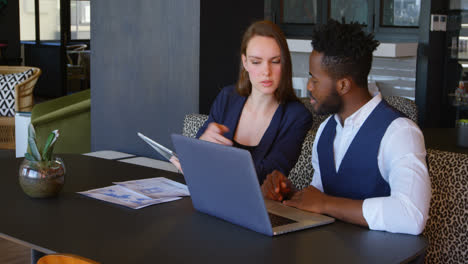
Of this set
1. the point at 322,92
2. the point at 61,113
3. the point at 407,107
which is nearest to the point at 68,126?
the point at 61,113

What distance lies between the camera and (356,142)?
1.89 m

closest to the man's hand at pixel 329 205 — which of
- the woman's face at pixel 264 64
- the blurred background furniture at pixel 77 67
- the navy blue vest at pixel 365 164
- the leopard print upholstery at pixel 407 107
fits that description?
the navy blue vest at pixel 365 164

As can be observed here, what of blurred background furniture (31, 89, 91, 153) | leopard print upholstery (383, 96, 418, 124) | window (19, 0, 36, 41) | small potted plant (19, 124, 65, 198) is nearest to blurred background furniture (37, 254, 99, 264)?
small potted plant (19, 124, 65, 198)

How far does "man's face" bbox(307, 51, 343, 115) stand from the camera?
1.90 m

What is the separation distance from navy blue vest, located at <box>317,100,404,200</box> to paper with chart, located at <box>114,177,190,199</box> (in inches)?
21.2

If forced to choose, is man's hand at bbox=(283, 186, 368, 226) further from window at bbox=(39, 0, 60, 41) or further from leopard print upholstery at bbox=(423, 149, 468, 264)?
window at bbox=(39, 0, 60, 41)

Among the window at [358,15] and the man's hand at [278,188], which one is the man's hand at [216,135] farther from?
the window at [358,15]

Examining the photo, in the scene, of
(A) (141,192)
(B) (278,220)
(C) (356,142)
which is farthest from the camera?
(A) (141,192)

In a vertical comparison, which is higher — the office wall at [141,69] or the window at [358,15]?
the window at [358,15]

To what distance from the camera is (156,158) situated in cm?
385

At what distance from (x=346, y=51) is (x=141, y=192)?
83 centimetres

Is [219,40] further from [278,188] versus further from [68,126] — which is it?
[68,126]

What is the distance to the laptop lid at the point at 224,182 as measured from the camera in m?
1.62

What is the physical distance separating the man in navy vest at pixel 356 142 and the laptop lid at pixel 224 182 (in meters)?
0.25
